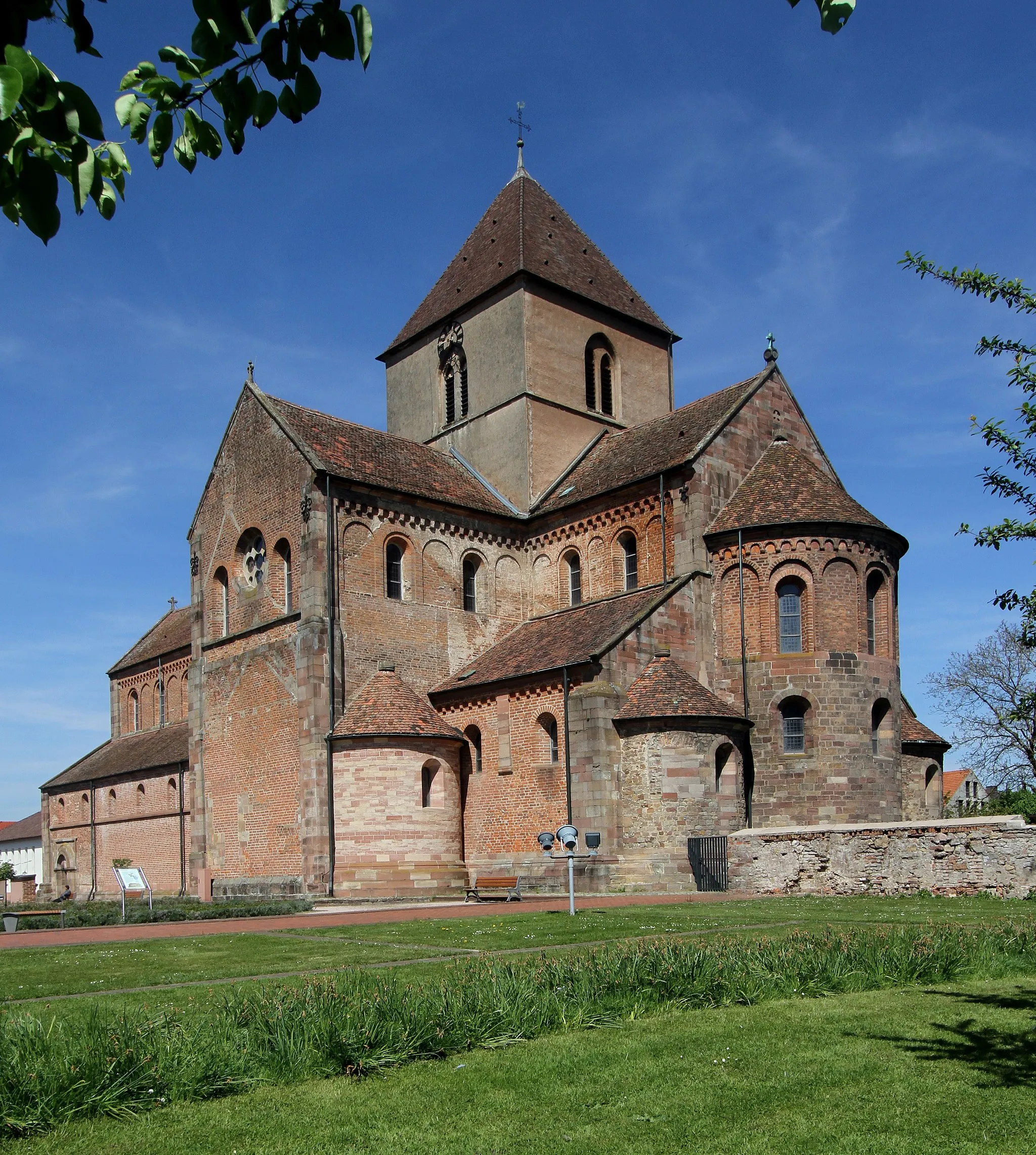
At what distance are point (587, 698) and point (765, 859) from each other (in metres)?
6.31

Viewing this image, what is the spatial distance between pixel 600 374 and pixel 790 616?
15.2 metres

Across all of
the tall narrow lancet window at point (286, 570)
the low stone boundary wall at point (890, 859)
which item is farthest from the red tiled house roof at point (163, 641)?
the low stone boundary wall at point (890, 859)

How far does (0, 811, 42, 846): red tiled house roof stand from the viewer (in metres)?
89.6

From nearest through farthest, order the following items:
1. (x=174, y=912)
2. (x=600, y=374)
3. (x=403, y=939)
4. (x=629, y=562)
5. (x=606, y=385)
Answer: (x=403, y=939)
(x=174, y=912)
(x=629, y=562)
(x=600, y=374)
(x=606, y=385)

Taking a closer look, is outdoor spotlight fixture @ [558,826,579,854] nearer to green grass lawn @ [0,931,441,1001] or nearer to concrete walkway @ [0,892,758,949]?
concrete walkway @ [0,892,758,949]

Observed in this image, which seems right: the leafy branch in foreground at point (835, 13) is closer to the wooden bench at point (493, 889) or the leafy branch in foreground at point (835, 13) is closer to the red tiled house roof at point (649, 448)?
the wooden bench at point (493, 889)

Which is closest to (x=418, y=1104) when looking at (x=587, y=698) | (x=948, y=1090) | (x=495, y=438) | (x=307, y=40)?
(x=948, y=1090)

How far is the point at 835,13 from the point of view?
174 inches

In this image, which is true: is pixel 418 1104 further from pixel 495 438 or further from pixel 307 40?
pixel 495 438

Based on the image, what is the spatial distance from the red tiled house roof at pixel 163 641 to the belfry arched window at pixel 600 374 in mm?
20740

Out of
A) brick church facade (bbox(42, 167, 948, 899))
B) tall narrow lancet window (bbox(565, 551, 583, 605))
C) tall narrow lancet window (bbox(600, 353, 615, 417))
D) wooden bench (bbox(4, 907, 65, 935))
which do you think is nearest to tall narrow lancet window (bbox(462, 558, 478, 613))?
brick church facade (bbox(42, 167, 948, 899))

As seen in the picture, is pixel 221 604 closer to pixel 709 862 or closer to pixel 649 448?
pixel 649 448

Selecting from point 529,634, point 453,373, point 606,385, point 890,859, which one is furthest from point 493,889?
point 453,373

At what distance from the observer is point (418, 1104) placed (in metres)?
8.55
